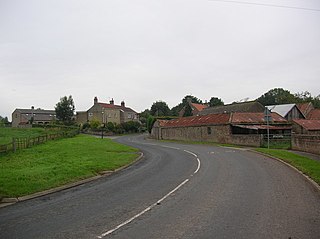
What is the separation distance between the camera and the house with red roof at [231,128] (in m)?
42.1

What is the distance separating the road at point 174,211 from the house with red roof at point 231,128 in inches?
1070

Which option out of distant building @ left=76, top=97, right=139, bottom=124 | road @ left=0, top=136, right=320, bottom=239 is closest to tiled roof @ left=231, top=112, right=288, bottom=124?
road @ left=0, top=136, right=320, bottom=239

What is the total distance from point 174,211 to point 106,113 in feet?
284

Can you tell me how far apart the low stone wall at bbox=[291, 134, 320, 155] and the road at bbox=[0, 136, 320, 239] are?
1454 centimetres

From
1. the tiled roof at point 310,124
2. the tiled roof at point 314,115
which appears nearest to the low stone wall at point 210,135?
the tiled roof at point 310,124

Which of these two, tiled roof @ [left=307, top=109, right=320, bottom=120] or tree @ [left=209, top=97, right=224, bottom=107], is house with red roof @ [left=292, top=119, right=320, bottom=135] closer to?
tiled roof @ [left=307, top=109, right=320, bottom=120]

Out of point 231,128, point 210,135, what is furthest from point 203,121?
point 231,128

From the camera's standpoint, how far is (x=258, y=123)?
47.7 meters

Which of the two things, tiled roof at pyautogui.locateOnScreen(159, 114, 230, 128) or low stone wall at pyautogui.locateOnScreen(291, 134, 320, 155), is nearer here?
low stone wall at pyautogui.locateOnScreen(291, 134, 320, 155)

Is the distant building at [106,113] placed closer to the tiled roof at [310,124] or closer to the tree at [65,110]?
the tree at [65,110]

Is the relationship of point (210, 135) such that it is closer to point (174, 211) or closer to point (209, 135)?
point (209, 135)

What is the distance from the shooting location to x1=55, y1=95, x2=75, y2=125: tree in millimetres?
85000

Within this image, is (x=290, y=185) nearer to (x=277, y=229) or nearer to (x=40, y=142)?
(x=277, y=229)

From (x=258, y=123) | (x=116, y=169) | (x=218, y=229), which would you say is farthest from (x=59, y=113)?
(x=218, y=229)
